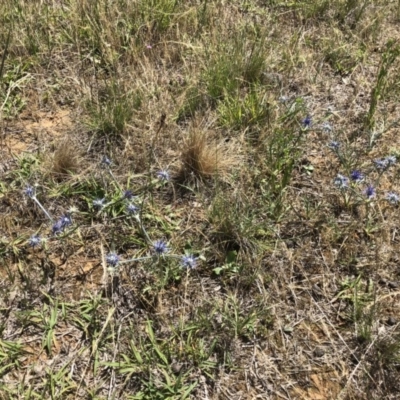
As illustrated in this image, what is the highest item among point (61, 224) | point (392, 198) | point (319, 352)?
point (392, 198)

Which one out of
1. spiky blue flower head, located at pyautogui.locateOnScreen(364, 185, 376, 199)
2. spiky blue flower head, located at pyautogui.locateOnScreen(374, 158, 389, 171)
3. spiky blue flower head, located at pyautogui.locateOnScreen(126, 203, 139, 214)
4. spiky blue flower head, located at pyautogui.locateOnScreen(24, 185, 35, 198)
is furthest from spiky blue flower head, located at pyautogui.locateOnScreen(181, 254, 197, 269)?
spiky blue flower head, located at pyautogui.locateOnScreen(374, 158, 389, 171)

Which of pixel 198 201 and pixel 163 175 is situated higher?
Result: pixel 163 175

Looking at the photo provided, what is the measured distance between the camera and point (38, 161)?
246 centimetres

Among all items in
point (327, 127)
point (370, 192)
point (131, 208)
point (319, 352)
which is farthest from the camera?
point (327, 127)

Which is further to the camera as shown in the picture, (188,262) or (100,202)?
(100,202)

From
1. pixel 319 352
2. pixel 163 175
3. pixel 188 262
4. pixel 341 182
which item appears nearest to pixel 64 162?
pixel 163 175

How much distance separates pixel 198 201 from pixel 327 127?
770mm

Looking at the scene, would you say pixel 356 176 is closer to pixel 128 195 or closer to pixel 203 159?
pixel 203 159

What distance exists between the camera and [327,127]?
251cm

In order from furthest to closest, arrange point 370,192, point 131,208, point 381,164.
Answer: point 381,164
point 370,192
point 131,208

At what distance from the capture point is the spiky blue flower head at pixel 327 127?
8.26 feet

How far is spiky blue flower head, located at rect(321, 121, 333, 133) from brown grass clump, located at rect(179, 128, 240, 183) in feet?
1.61

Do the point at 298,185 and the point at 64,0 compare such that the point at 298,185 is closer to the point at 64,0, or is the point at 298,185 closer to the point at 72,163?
the point at 72,163

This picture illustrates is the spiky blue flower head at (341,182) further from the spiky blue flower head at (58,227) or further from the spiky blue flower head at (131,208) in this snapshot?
the spiky blue flower head at (58,227)
